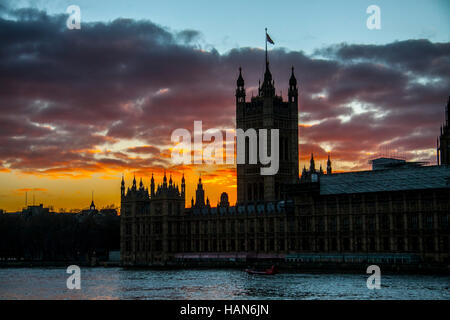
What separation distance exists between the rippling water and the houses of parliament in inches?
763

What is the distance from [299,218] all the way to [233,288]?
54.7 m

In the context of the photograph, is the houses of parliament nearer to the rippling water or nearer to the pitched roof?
the pitched roof

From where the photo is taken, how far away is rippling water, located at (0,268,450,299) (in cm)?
8556

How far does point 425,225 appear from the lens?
13212 centimetres

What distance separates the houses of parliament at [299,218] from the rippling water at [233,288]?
19.4 meters

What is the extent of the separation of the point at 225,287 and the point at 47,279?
121 feet

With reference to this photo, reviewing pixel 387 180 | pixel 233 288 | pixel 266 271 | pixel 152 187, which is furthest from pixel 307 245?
pixel 233 288

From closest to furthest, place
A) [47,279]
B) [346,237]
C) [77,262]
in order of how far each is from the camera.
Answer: [47,279]
[346,237]
[77,262]

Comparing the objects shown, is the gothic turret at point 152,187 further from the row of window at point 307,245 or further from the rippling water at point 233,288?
the rippling water at point 233,288

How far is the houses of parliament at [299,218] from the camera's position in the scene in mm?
132125

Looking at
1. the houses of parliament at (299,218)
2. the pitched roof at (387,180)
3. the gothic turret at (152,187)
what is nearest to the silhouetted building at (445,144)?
the houses of parliament at (299,218)

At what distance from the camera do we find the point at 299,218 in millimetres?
150875

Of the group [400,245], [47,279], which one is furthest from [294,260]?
[47,279]
